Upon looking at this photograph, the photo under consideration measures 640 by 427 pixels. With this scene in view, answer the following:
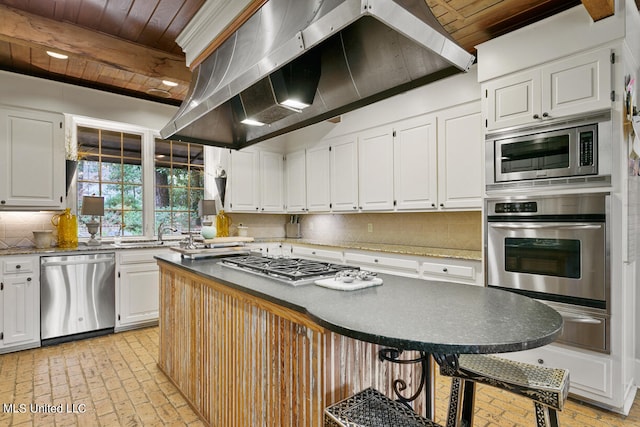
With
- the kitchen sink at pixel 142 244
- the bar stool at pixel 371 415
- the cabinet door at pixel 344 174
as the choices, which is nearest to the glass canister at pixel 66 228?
the kitchen sink at pixel 142 244

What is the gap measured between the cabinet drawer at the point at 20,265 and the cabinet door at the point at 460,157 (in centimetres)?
402

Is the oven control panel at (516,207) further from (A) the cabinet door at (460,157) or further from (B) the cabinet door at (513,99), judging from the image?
(B) the cabinet door at (513,99)

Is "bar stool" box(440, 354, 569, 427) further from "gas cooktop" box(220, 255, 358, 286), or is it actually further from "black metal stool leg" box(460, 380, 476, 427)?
"gas cooktop" box(220, 255, 358, 286)

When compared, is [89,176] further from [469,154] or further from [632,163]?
[632,163]

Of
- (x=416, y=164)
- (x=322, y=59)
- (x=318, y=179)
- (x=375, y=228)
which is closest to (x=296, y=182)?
(x=318, y=179)

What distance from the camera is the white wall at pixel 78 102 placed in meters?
3.49

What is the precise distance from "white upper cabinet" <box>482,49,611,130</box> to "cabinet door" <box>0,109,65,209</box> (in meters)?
4.27

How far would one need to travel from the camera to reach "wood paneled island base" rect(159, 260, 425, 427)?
4.23 ft

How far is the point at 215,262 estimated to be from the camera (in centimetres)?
245

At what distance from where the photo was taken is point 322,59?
6.55ft

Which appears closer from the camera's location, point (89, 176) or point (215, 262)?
point (215, 262)

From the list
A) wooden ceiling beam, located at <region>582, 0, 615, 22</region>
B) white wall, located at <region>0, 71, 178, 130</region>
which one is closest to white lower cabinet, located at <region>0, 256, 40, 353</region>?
white wall, located at <region>0, 71, 178, 130</region>

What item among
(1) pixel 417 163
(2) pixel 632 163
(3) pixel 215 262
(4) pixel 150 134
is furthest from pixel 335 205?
(2) pixel 632 163

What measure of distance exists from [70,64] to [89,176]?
1.27m
